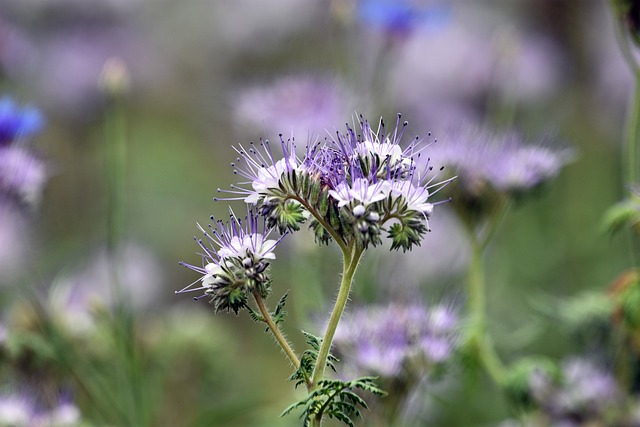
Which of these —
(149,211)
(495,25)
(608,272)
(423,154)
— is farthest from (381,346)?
(495,25)

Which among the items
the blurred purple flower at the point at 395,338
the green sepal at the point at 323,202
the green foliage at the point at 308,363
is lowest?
the green foliage at the point at 308,363

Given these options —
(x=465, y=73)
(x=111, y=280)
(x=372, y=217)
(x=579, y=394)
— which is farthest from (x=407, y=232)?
(x=465, y=73)

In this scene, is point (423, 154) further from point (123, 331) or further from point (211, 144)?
point (211, 144)

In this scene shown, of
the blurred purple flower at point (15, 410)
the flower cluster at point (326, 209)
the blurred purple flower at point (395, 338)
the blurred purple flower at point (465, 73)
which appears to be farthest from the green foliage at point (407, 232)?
the blurred purple flower at point (465, 73)

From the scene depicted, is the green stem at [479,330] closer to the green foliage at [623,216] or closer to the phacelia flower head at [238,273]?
the green foliage at [623,216]

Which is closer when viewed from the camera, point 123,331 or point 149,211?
point 123,331

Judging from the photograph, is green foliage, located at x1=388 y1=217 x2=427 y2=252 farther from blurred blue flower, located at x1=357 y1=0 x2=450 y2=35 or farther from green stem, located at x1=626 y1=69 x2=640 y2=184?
blurred blue flower, located at x1=357 y1=0 x2=450 y2=35
